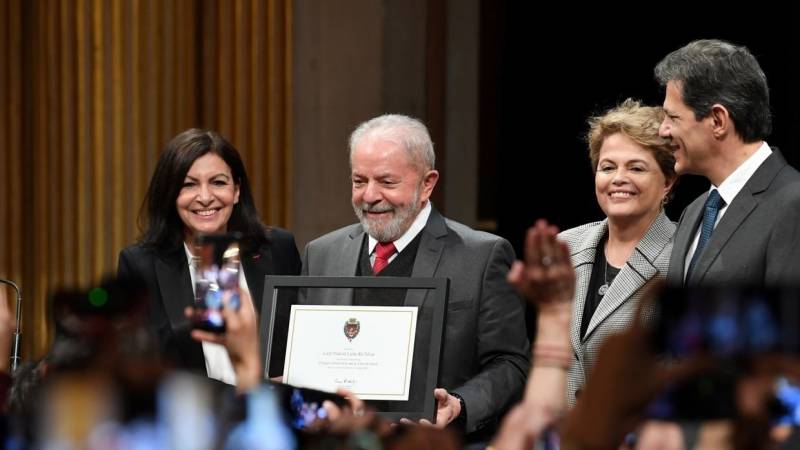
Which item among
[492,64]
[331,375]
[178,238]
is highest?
[492,64]

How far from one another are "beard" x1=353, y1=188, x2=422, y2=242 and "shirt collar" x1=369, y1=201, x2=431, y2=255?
2 cm

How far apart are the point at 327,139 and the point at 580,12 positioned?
1.39m

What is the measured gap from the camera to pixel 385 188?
11.7 feet

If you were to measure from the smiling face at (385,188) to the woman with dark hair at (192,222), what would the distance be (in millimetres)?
399

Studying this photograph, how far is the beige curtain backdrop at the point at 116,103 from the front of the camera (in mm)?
6414

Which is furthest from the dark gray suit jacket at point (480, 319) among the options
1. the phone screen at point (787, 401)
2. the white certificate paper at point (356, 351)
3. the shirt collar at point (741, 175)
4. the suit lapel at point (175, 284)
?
the phone screen at point (787, 401)

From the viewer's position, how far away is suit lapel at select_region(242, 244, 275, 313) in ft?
12.2

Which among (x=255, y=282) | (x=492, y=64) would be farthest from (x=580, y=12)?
(x=255, y=282)

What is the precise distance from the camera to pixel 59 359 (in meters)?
1.62

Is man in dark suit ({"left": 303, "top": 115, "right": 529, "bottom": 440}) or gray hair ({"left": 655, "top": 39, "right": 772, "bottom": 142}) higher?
gray hair ({"left": 655, "top": 39, "right": 772, "bottom": 142})

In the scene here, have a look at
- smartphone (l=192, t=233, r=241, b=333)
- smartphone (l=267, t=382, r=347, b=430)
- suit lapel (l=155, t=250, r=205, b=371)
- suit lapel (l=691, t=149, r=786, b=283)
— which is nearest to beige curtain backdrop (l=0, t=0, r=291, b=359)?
suit lapel (l=155, t=250, r=205, b=371)

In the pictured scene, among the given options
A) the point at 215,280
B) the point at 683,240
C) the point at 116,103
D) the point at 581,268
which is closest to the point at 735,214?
the point at 683,240

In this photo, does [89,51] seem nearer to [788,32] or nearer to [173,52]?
[173,52]

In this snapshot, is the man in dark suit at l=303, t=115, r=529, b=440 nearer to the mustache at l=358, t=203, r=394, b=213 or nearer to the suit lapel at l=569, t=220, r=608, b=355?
the mustache at l=358, t=203, r=394, b=213
